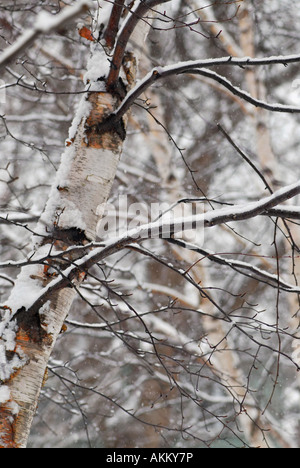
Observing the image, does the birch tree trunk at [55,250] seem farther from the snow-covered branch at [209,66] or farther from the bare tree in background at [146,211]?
the snow-covered branch at [209,66]

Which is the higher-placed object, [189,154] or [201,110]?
[201,110]

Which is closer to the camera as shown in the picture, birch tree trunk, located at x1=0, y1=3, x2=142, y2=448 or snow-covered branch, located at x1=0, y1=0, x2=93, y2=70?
snow-covered branch, located at x1=0, y1=0, x2=93, y2=70

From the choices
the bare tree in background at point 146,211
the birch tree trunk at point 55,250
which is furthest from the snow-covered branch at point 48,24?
the birch tree trunk at point 55,250

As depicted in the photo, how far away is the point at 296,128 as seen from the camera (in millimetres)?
6566

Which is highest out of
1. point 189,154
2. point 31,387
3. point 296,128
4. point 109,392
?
point 296,128

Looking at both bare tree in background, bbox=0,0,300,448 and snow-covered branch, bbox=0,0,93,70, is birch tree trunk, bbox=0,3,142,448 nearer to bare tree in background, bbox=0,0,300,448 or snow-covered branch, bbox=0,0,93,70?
bare tree in background, bbox=0,0,300,448

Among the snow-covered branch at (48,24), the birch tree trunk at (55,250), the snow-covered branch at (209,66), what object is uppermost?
the snow-covered branch at (209,66)

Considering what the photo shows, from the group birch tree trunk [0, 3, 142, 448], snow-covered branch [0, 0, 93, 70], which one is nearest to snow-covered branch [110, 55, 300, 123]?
birch tree trunk [0, 3, 142, 448]

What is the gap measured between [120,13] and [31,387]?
1644 millimetres

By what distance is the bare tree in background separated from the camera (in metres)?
1.62

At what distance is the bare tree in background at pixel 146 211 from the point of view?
5.33ft
